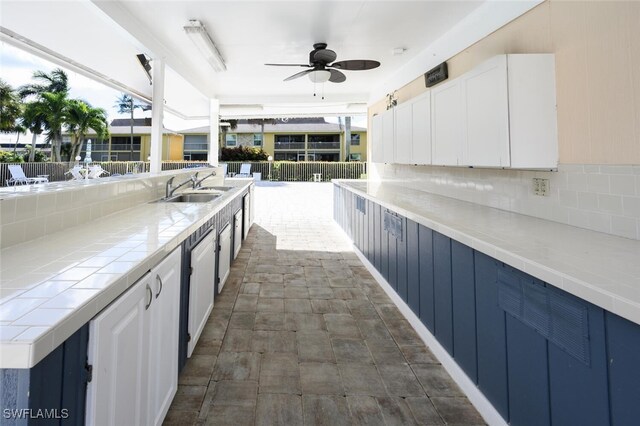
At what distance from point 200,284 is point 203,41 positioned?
9.61ft

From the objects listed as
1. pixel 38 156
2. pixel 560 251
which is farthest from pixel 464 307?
pixel 38 156

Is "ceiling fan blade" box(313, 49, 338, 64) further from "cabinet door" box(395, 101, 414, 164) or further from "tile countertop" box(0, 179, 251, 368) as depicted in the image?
"tile countertop" box(0, 179, 251, 368)

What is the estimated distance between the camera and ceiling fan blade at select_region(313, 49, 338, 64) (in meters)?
3.69

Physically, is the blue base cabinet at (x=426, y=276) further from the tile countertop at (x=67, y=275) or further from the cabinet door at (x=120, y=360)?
the cabinet door at (x=120, y=360)

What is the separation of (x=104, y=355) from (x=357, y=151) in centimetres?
2372

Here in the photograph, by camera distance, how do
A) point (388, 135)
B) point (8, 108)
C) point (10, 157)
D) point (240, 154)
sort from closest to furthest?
point (10, 157)
point (8, 108)
point (388, 135)
point (240, 154)

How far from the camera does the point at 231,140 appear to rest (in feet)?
77.4

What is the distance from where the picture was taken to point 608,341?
0.90 metres

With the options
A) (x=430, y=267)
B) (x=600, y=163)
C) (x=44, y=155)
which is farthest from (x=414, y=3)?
(x=44, y=155)

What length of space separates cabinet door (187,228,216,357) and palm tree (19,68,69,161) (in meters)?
2.84

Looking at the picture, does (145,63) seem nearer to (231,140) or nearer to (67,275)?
(67,275)

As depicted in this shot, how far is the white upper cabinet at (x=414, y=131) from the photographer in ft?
10.9

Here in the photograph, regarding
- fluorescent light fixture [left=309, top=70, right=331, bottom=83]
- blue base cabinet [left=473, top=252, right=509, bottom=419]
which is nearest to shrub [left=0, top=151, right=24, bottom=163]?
fluorescent light fixture [left=309, top=70, right=331, bottom=83]

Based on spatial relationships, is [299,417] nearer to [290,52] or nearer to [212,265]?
[212,265]
